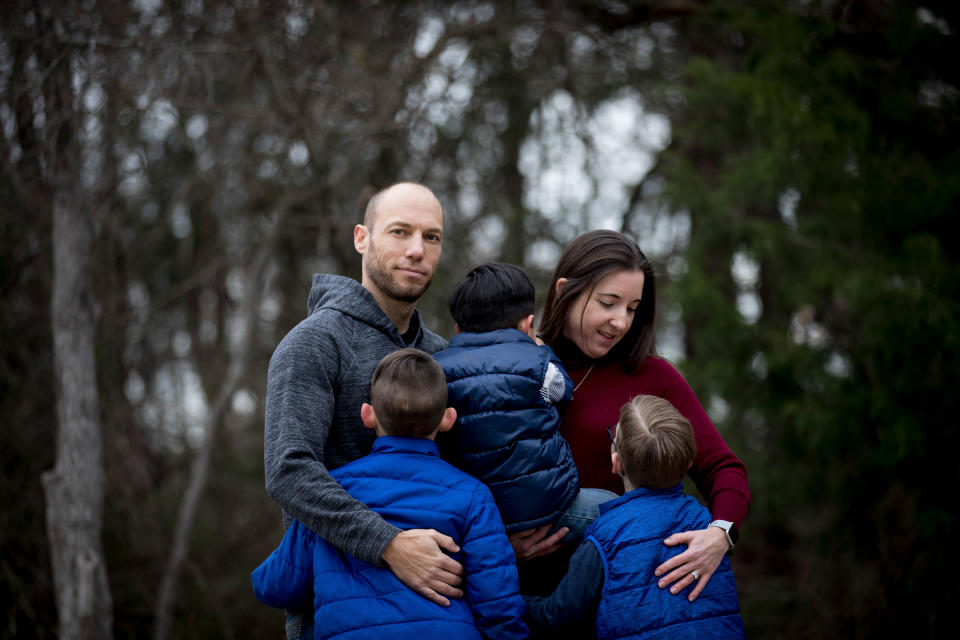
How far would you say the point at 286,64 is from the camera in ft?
15.8

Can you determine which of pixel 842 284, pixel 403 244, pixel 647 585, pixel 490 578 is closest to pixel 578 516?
pixel 647 585

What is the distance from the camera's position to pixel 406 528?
1.83m

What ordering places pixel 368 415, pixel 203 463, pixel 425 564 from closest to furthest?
pixel 425 564, pixel 368 415, pixel 203 463

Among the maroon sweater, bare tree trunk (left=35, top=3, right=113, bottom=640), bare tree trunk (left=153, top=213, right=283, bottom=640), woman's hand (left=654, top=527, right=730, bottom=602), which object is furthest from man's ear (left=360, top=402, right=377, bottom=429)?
bare tree trunk (left=153, top=213, right=283, bottom=640)

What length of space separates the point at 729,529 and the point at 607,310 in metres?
0.70

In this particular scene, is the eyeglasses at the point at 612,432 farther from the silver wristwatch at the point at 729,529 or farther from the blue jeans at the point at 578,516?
the silver wristwatch at the point at 729,529

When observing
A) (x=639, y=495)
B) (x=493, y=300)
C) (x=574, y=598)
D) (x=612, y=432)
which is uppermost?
(x=493, y=300)

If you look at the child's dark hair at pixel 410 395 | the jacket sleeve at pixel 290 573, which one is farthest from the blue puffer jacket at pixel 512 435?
the jacket sleeve at pixel 290 573

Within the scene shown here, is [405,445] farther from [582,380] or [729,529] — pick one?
[729,529]

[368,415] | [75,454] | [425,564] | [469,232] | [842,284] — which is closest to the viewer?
[425,564]

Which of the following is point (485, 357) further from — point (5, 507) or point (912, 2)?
point (912, 2)

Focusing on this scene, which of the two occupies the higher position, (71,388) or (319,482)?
(319,482)

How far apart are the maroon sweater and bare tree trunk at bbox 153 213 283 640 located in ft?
12.1

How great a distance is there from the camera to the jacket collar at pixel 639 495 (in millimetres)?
1964
